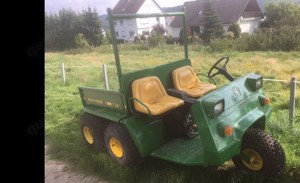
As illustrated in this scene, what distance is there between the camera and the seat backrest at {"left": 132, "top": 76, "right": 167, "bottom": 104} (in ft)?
12.5

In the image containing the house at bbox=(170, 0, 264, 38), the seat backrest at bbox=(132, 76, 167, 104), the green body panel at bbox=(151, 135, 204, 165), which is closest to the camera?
the green body panel at bbox=(151, 135, 204, 165)

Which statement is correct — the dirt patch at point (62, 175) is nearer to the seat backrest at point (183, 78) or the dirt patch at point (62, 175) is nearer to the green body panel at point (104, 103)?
the green body panel at point (104, 103)

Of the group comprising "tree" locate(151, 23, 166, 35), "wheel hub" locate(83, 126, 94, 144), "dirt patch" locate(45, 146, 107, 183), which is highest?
"tree" locate(151, 23, 166, 35)

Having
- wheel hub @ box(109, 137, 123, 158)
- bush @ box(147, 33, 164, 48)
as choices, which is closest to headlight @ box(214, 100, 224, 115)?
wheel hub @ box(109, 137, 123, 158)

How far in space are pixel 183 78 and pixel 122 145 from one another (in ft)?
4.14

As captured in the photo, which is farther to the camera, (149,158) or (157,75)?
(157,75)

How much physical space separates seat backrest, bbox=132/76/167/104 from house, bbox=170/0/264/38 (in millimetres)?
24095

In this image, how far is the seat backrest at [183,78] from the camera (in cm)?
425

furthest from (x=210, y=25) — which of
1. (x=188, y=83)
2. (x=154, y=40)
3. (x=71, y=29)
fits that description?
(x=188, y=83)

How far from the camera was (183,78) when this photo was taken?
170 inches

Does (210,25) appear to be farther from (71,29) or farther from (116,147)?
(116,147)

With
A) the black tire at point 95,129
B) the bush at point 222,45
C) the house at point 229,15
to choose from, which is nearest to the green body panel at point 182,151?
the black tire at point 95,129

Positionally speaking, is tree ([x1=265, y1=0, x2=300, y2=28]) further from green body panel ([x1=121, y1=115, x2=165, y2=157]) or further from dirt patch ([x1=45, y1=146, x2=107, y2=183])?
dirt patch ([x1=45, y1=146, x2=107, y2=183])
